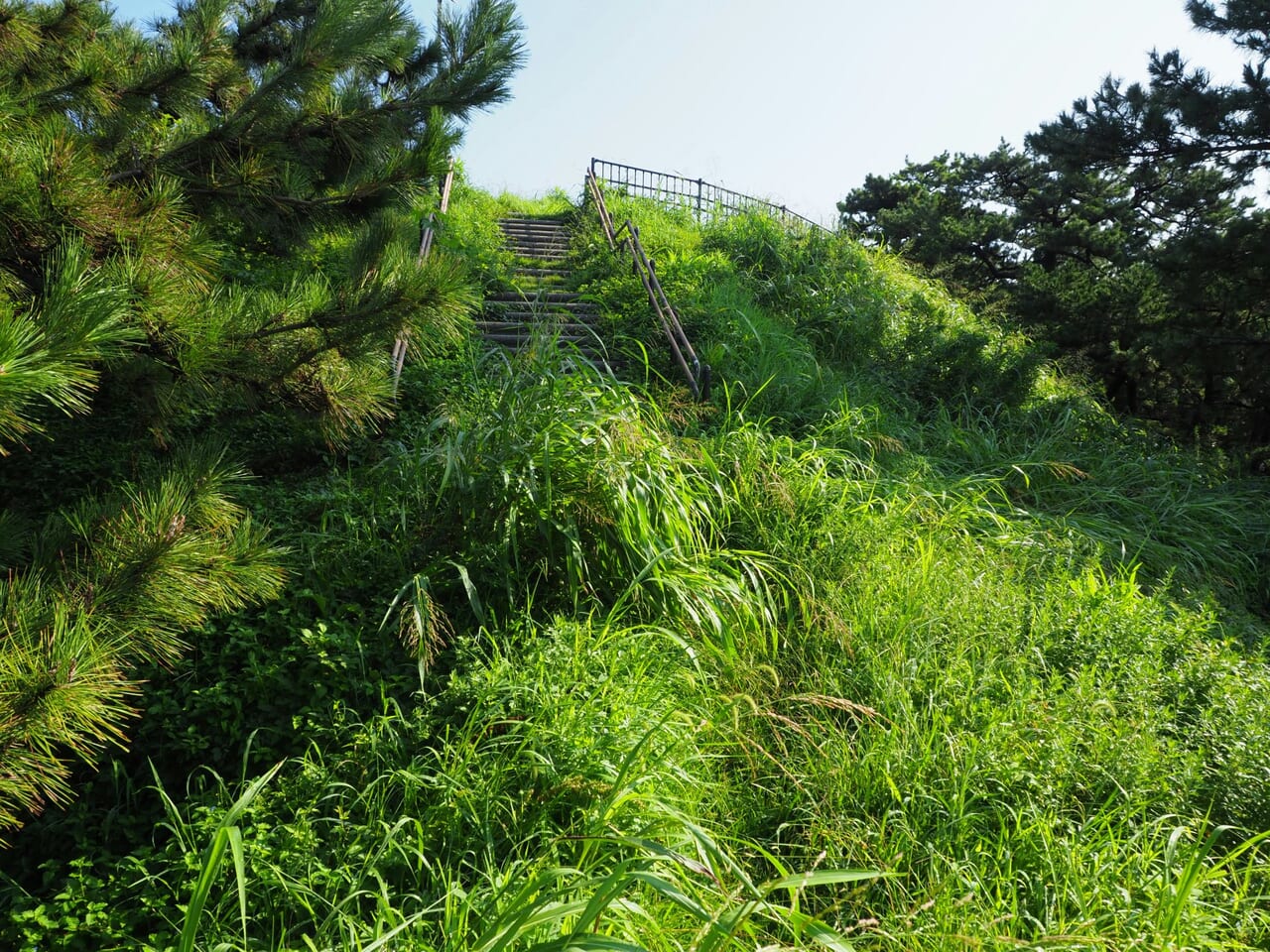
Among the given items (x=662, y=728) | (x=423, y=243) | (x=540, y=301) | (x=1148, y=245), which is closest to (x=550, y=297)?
(x=423, y=243)

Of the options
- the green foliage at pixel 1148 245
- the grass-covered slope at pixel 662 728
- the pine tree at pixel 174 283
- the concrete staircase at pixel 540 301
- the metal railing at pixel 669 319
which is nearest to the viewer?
the pine tree at pixel 174 283

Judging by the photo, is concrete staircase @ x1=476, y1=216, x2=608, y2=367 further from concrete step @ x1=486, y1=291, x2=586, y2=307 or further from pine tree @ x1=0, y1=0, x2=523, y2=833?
pine tree @ x1=0, y1=0, x2=523, y2=833

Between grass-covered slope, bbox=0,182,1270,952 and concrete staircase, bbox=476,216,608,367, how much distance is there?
1557mm

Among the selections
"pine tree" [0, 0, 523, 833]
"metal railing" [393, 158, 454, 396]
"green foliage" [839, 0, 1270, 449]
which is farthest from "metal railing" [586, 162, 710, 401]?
"green foliage" [839, 0, 1270, 449]

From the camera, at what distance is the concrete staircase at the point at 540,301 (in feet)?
24.3

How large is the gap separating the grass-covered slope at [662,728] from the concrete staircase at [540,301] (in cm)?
156

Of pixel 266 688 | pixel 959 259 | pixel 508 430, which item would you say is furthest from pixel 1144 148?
pixel 266 688

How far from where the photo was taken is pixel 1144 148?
384 inches

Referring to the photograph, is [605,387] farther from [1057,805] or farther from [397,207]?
[1057,805]

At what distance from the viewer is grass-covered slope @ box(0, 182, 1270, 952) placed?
100 inches

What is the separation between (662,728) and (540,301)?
5770 millimetres

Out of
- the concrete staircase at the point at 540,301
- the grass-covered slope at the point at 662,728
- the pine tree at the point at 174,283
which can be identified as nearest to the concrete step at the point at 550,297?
the concrete staircase at the point at 540,301

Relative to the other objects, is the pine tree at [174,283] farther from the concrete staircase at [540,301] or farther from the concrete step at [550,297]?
the concrete step at [550,297]

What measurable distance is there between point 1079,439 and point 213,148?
840cm
